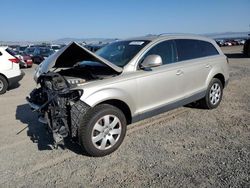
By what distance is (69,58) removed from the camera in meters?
5.08

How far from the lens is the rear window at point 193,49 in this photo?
5668 millimetres

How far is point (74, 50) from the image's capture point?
186 inches

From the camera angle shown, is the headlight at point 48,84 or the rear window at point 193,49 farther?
the rear window at point 193,49

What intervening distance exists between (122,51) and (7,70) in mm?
6072

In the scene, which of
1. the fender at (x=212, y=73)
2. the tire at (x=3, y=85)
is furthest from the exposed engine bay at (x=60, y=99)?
the tire at (x=3, y=85)

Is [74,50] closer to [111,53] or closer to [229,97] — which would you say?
[111,53]

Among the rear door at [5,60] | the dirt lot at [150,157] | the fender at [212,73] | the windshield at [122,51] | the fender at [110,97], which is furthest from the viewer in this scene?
the rear door at [5,60]

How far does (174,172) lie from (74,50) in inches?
97.9

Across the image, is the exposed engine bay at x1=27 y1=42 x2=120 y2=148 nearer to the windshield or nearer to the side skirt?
the windshield

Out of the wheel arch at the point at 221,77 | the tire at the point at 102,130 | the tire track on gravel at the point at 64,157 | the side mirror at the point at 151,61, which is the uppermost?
the side mirror at the point at 151,61

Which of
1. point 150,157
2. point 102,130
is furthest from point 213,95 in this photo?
point 102,130

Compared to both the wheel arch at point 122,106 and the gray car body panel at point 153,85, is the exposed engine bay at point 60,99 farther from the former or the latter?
the wheel arch at point 122,106

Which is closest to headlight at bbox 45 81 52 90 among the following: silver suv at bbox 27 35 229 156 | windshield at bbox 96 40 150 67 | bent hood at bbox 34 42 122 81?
silver suv at bbox 27 35 229 156

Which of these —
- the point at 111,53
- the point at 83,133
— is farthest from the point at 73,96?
the point at 111,53
